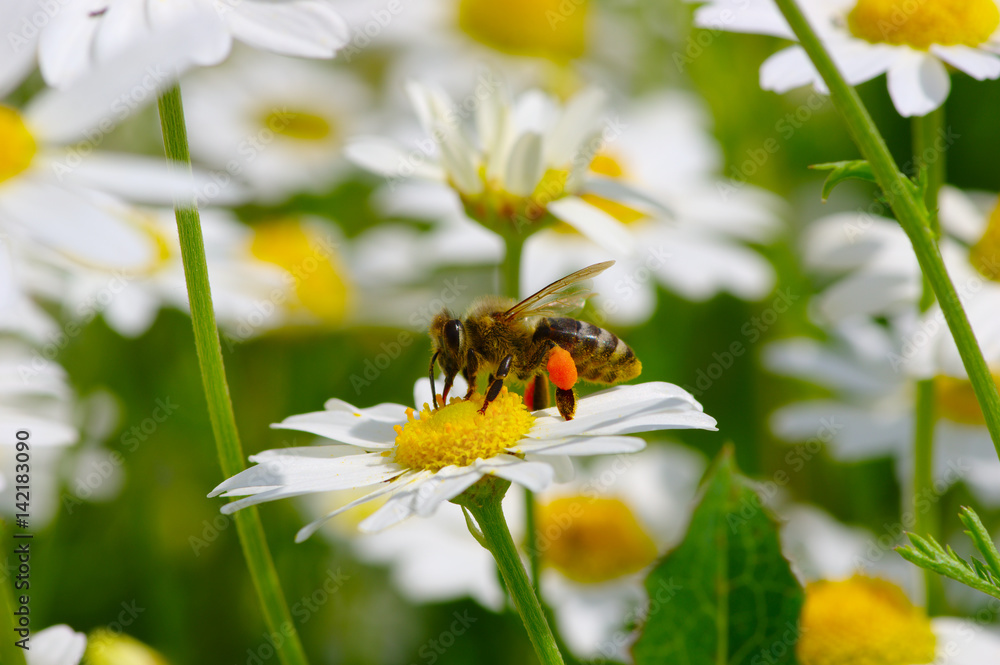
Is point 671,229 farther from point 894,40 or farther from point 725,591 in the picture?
point 725,591

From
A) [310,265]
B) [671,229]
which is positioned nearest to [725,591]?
[671,229]

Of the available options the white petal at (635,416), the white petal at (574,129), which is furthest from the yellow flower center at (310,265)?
the white petal at (635,416)

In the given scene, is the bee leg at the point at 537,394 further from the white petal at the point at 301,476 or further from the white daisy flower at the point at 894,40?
the white daisy flower at the point at 894,40

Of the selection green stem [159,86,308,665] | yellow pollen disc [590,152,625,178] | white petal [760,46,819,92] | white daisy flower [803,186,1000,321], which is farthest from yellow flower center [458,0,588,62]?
green stem [159,86,308,665]

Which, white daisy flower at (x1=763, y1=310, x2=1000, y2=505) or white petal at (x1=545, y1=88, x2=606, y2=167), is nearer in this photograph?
white petal at (x1=545, y1=88, x2=606, y2=167)

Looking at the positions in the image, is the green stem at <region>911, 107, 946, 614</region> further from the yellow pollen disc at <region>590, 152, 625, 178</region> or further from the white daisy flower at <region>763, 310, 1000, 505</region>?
the yellow pollen disc at <region>590, 152, 625, 178</region>

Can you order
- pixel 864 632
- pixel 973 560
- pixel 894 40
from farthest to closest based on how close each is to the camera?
pixel 894 40 → pixel 864 632 → pixel 973 560

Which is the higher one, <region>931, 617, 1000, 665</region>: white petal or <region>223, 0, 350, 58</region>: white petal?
<region>223, 0, 350, 58</region>: white petal
